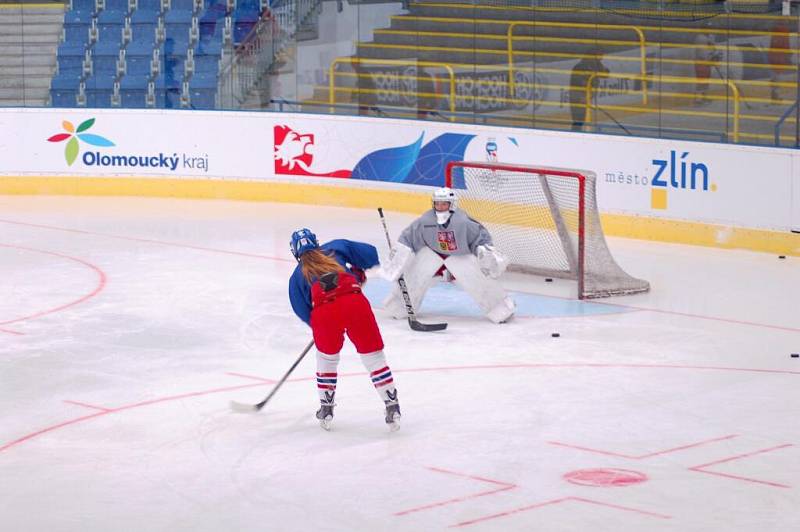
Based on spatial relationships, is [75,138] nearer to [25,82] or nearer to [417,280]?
[25,82]

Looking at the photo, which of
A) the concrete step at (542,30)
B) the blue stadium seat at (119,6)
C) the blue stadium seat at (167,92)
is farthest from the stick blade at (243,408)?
the blue stadium seat at (119,6)

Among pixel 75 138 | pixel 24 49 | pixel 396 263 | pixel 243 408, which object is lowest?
pixel 243 408

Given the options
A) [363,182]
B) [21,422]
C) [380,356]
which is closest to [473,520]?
[380,356]

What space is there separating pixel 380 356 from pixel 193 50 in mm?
11584

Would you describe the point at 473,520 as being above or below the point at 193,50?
below

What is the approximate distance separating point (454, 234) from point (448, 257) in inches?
8.2

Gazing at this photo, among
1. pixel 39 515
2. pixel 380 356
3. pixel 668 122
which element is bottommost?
pixel 39 515

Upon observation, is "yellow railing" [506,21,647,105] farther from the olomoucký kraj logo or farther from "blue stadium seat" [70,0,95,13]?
"blue stadium seat" [70,0,95,13]

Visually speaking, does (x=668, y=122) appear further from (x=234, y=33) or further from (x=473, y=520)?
(x=473, y=520)

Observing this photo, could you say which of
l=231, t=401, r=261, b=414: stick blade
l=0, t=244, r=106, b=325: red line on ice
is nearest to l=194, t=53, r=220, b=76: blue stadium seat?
l=0, t=244, r=106, b=325: red line on ice

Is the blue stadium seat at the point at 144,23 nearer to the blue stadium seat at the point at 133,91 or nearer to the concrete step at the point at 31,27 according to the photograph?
the blue stadium seat at the point at 133,91

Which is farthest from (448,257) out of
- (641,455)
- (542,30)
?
(542,30)

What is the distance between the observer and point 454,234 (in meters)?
11.4

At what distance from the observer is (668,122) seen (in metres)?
14.9
